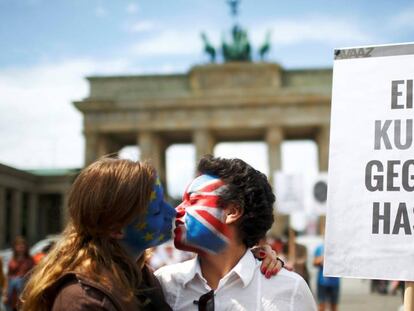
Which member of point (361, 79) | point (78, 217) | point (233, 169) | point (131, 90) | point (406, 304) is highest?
point (131, 90)

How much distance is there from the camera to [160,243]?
2.79 m

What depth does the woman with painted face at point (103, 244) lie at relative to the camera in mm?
2309

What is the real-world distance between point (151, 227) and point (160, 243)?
0.17 metres

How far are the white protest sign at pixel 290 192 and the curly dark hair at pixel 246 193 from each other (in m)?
16.5

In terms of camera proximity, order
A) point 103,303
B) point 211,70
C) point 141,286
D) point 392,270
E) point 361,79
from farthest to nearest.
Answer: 1. point 211,70
2. point 361,79
3. point 392,270
4. point 141,286
5. point 103,303

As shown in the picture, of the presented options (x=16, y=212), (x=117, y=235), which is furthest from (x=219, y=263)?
(x=16, y=212)

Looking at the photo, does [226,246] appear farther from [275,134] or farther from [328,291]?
[275,134]

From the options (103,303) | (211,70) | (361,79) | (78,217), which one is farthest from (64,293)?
(211,70)

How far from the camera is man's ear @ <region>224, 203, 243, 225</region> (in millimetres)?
2914

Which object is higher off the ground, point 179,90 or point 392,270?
point 179,90

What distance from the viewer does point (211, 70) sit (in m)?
49.2

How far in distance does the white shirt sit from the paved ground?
11.0 m

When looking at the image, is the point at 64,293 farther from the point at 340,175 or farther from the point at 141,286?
the point at 340,175

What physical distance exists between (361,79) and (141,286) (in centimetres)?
146
